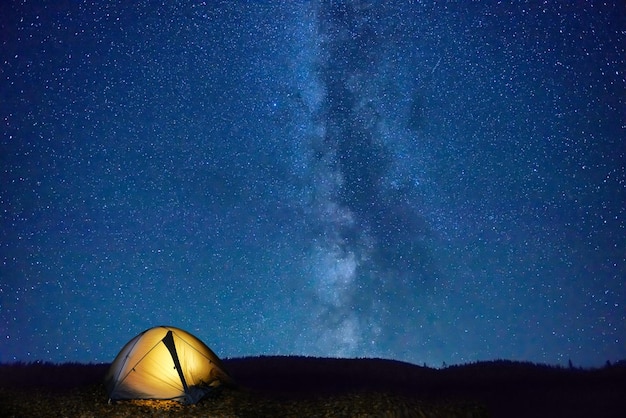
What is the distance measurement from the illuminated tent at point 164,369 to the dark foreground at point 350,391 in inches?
13.3

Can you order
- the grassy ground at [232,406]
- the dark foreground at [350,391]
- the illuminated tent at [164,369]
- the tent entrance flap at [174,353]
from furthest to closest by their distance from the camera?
the tent entrance flap at [174,353] < the illuminated tent at [164,369] < the dark foreground at [350,391] < the grassy ground at [232,406]

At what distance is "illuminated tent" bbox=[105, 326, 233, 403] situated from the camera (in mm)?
12797

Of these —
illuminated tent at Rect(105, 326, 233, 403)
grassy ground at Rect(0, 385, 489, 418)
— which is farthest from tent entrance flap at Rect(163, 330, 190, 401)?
grassy ground at Rect(0, 385, 489, 418)

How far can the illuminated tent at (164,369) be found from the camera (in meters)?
12.8

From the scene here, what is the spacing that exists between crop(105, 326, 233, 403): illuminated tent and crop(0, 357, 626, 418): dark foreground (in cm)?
34

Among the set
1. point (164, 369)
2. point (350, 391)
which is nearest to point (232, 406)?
point (164, 369)

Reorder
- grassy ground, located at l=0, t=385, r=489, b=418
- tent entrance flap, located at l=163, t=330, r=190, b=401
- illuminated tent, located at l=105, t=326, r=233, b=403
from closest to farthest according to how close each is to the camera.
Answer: grassy ground, located at l=0, t=385, r=489, b=418
illuminated tent, located at l=105, t=326, r=233, b=403
tent entrance flap, located at l=163, t=330, r=190, b=401

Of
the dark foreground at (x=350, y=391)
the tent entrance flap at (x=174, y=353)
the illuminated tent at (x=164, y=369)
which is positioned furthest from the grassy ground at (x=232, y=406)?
the tent entrance flap at (x=174, y=353)

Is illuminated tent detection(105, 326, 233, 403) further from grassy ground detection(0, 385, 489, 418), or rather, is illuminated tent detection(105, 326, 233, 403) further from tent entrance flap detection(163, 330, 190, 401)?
grassy ground detection(0, 385, 489, 418)

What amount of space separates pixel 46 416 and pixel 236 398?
15.0 ft

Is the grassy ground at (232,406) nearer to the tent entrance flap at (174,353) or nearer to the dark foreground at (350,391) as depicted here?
the dark foreground at (350,391)

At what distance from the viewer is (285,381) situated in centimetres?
1723

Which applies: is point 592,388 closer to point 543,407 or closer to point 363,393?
point 543,407

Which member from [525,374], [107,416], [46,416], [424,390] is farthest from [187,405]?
[525,374]
